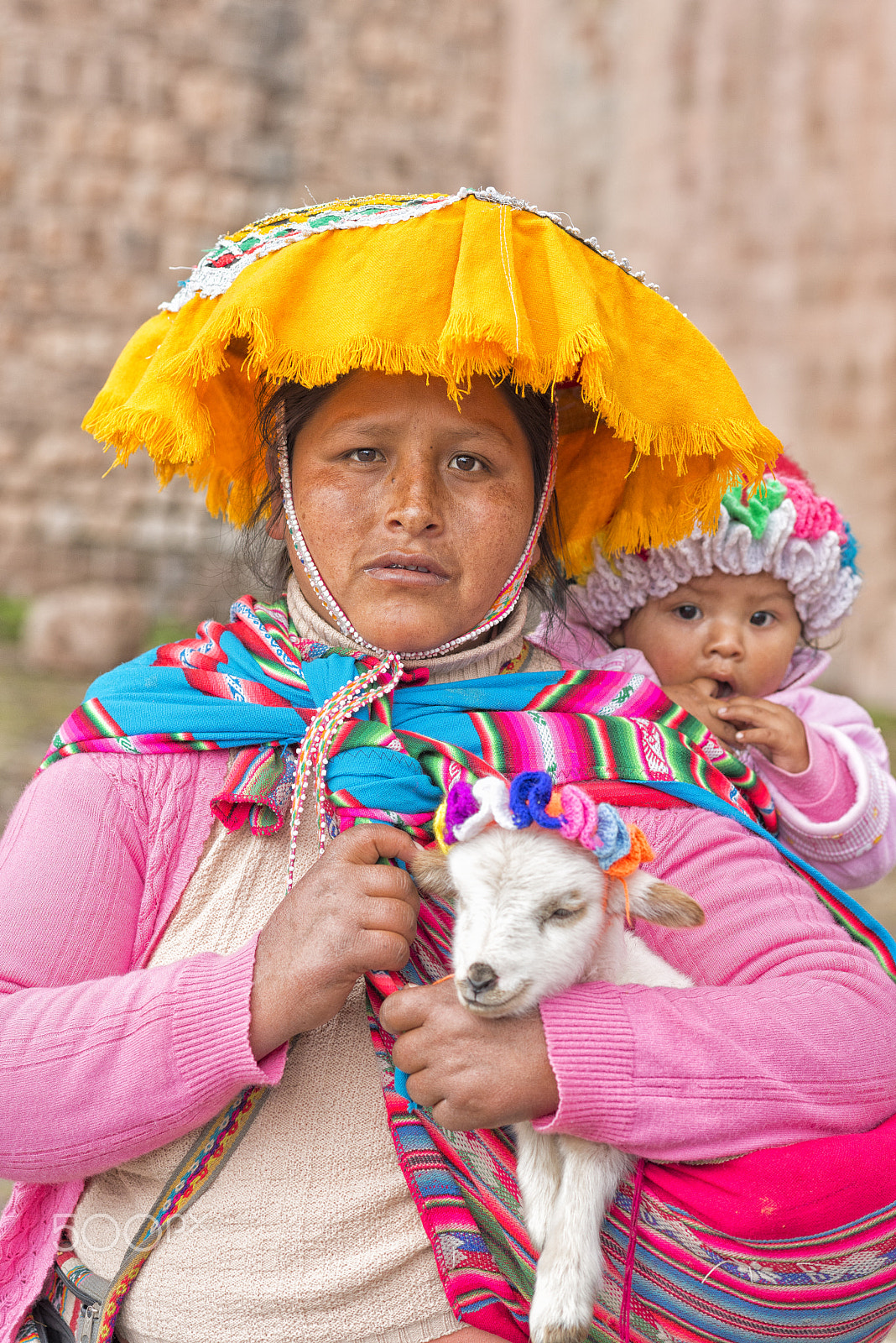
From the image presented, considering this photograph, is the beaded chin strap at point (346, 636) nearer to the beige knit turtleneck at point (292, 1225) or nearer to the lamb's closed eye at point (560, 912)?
the beige knit turtleneck at point (292, 1225)

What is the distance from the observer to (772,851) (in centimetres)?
161

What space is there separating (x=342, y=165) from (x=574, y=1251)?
8.32 metres

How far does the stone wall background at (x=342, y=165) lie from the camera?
23.0 ft

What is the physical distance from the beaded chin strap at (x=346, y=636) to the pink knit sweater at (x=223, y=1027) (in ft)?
0.65

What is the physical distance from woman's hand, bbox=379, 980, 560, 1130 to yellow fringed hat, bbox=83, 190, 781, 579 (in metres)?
0.77

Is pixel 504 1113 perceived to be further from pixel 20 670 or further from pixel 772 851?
pixel 20 670

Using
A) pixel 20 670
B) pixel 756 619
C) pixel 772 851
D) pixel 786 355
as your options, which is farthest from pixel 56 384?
pixel 772 851

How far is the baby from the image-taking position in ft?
6.66

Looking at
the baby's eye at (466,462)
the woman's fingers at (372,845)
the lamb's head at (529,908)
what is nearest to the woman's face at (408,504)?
the baby's eye at (466,462)

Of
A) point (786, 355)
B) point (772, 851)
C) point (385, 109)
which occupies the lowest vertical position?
point (772, 851)

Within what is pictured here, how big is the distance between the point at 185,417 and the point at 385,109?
25.2 ft

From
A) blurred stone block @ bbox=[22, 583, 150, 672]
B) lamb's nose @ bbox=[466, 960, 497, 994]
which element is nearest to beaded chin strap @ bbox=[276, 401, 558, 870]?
lamb's nose @ bbox=[466, 960, 497, 994]

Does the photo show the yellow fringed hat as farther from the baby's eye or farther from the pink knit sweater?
the pink knit sweater

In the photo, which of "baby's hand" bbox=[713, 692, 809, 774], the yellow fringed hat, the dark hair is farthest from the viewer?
"baby's hand" bbox=[713, 692, 809, 774]
